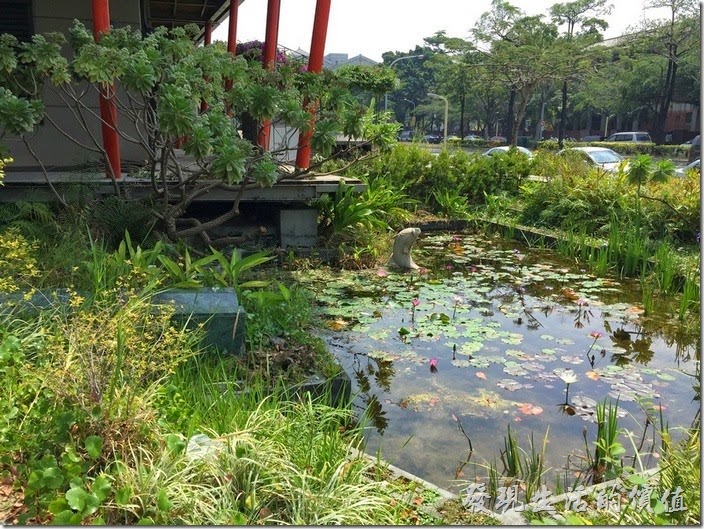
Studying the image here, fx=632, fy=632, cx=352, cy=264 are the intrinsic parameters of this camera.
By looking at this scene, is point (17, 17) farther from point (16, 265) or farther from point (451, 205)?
point (451, 205)

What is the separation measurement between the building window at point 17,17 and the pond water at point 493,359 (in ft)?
15.8

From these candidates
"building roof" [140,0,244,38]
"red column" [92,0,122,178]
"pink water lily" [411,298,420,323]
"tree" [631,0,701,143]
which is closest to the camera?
"pink water lily" [411,298,420,323]

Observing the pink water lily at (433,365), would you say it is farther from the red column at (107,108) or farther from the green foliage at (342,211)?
the red column at (107,108)

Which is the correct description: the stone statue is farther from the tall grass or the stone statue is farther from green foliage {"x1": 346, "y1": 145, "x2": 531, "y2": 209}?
the tall grass

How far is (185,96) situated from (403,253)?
131 inches

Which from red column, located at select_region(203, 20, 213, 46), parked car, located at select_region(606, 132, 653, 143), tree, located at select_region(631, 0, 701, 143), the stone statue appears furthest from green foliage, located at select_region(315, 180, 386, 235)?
parked car, located at select_region(606, 132, 653, 143)

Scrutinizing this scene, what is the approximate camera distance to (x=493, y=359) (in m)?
4.78

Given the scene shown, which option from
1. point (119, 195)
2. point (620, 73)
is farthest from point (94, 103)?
point (620, 73)

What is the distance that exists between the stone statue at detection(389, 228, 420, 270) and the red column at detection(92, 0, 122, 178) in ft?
10.4

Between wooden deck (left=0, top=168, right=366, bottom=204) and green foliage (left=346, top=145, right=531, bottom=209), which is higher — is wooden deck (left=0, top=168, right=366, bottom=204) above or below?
below

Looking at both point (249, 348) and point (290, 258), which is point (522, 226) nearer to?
point (290, 258)

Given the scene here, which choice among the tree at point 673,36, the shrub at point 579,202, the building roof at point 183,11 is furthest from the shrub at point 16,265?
the tree at point 673,36

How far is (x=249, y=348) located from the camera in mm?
4004

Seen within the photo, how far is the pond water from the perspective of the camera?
365cm
